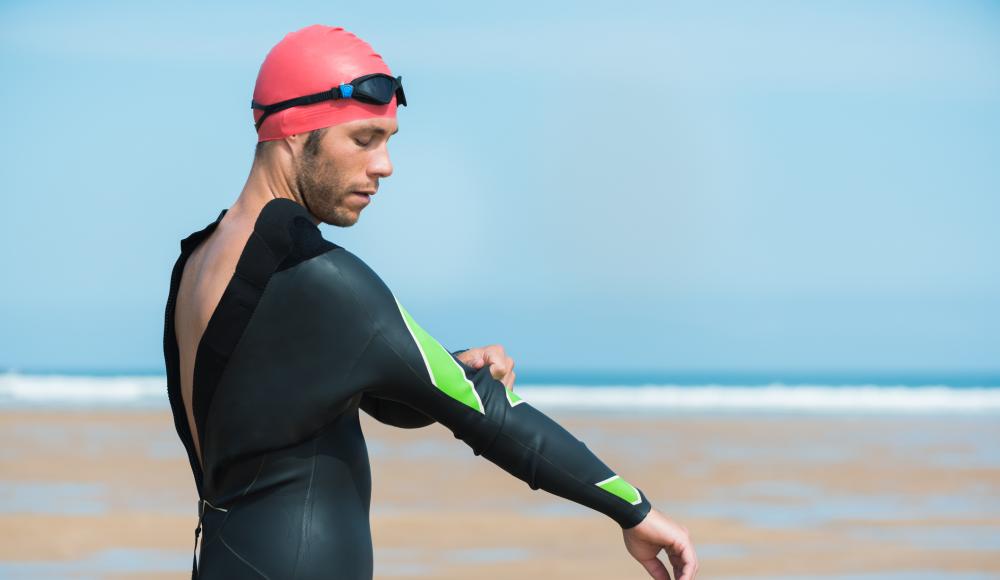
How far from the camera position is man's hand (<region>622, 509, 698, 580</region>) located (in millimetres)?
2301

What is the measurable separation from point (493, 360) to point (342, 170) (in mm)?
491

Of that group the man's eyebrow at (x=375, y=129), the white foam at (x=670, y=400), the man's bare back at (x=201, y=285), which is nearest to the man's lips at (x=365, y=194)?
the man's eyebrow at (x=375, y=129)

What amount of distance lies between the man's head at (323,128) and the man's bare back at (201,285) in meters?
0.16

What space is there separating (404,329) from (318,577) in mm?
513

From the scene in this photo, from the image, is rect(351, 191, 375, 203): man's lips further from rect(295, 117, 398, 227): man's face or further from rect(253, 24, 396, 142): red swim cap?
rect(253, 24, 396, 142): red swim cap

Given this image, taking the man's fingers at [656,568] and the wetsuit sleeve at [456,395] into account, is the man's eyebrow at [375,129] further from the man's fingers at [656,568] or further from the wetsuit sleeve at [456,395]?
the man's fingers at [656,568]

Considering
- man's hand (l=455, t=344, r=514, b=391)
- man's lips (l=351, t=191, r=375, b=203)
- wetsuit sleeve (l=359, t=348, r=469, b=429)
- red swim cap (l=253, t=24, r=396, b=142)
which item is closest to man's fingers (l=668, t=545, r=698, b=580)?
man's hand (l=455, t=344, r=514, b=391)

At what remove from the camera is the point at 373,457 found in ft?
44.7

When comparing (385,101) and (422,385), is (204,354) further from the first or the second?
(385,101)

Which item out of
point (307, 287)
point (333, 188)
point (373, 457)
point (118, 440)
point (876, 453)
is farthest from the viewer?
point (118, 440)

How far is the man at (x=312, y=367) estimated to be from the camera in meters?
2.15

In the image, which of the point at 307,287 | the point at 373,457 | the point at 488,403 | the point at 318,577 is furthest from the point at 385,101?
the point at 373,457

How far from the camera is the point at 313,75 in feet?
7.84

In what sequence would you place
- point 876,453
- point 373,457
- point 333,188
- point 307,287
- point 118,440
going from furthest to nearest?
point 118,440, point 876,453, point 373,457, point 333,188, point 307,287
